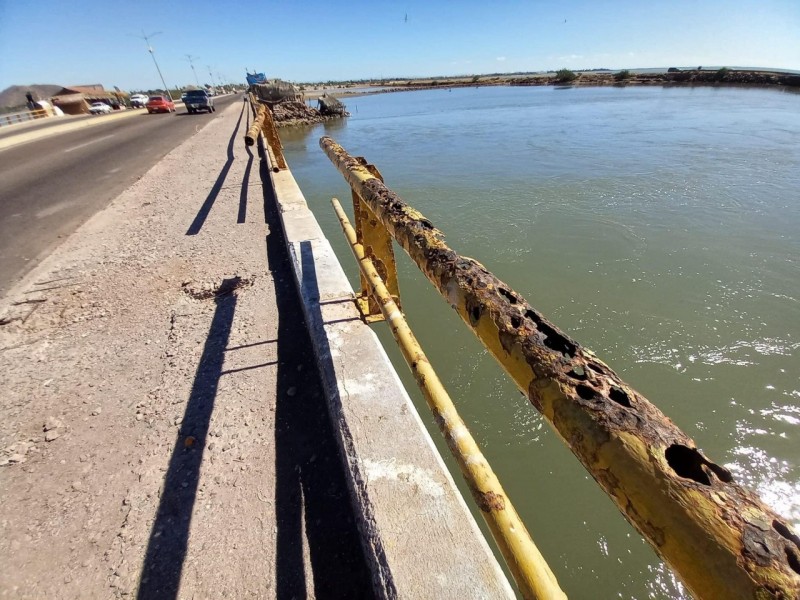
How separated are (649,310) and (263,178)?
7748 millimetres

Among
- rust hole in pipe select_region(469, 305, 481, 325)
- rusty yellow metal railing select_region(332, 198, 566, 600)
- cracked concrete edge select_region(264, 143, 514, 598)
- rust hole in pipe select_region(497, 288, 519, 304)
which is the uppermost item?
rust hole in pipe select_region(497, 288, 519, 304)

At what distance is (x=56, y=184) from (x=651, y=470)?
1193cm

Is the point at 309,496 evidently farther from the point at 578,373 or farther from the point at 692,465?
the point at 692,465

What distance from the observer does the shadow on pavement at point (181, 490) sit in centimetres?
167

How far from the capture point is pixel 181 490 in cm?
200

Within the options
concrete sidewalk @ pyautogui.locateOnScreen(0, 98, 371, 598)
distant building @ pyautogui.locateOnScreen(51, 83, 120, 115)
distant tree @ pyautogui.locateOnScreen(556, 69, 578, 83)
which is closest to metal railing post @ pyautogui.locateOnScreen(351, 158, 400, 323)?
concrete sidewalk @ pyautogui.locateOnScreen(0, 98, 371, 598)

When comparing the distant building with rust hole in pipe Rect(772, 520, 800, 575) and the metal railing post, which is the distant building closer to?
the metal railing post

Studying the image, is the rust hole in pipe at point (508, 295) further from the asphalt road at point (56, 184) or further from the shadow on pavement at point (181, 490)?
the asphalt road at point (56, 184)

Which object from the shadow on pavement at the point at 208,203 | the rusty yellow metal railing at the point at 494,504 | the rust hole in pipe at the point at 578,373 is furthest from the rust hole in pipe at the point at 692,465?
the shadow on pavement at the point at 208,203

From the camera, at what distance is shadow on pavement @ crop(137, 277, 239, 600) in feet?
5.48

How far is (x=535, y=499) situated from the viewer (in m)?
2.73

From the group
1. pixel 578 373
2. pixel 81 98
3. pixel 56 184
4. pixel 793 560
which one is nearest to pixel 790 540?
pixel 793 560

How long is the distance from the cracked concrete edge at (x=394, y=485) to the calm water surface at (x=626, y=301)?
3.71 ft

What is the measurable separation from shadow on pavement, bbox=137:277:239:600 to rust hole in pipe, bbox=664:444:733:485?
2035 mm
